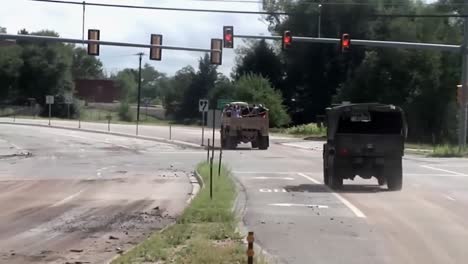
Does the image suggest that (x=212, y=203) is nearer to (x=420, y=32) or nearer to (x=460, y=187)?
(x=460, y=187)

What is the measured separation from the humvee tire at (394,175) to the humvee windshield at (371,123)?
103cm

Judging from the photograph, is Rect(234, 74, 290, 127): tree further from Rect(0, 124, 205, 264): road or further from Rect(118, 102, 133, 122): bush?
Rect(0, 124, 205, 264): road

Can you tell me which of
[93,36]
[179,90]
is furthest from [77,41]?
[179,90]

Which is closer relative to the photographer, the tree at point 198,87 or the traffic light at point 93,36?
the traffic light at point 93,36

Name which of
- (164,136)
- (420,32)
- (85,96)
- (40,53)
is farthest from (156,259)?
(85,96)

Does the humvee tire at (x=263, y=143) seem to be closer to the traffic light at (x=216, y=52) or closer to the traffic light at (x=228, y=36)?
the traffic light at (x=216, y=52)

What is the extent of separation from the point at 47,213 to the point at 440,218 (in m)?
8.12

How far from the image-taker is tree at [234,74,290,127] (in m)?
86.2

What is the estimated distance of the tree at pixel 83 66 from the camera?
575 feet

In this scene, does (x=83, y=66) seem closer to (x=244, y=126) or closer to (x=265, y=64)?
(x=265, y=64)

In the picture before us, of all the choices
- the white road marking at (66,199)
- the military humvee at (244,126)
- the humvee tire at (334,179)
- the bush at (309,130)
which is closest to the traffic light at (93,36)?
the military humvee at (244,126)

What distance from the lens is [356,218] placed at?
17.2m

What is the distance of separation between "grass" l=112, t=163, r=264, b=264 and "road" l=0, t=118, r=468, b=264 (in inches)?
21.5

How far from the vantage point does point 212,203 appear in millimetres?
17703
